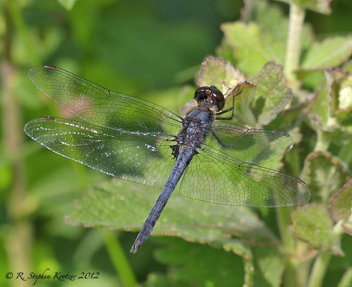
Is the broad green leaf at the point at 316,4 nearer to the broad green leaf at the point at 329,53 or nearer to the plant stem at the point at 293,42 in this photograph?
the plant stem at the point at 293,42

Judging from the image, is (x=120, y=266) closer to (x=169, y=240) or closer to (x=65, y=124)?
(x=169, y=240)

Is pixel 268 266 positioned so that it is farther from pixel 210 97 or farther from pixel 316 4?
pixel 316 4

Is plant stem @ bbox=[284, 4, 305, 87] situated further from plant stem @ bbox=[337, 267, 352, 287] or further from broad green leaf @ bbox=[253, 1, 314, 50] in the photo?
plant stem @ bbox=[337, 267, 352, 287]

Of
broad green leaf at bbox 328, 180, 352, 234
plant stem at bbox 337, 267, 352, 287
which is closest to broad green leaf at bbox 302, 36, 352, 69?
broad green leaf at bbox 328, 180, 352, 234

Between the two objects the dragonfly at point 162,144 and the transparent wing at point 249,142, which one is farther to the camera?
the dragonfly at point 162,144

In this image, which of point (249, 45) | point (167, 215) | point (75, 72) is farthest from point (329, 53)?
point (75, 72)

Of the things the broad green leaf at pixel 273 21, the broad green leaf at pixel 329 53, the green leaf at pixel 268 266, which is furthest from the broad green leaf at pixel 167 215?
the broad green leaf at pixel 273 21

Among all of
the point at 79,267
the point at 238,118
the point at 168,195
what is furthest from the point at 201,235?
the point at 79,267
